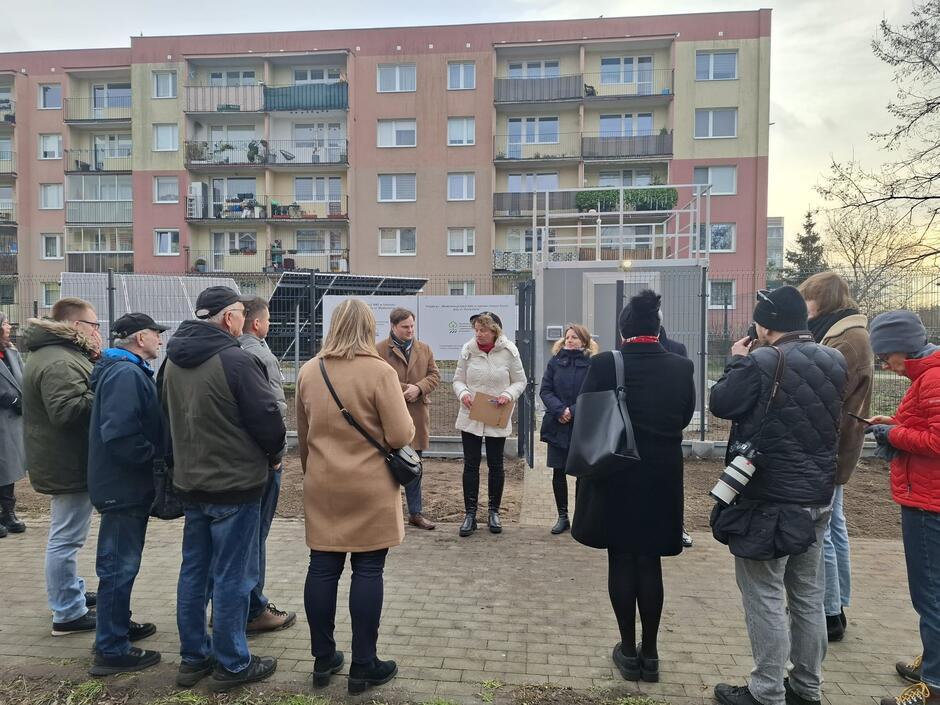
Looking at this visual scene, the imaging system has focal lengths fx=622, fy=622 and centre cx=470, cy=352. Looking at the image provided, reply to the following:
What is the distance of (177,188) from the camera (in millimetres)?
32406

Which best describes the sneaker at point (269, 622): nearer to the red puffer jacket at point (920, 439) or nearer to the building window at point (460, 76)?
the red puffer jacket at point (920, 439)

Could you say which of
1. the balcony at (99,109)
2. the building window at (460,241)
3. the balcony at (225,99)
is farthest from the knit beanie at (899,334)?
the balcony at (99,109)

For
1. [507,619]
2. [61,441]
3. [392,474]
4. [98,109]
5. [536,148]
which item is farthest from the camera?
[98,109]

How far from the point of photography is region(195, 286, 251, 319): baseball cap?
322 cm

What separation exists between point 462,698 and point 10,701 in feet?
7.39

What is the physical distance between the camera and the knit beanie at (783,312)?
2904mm

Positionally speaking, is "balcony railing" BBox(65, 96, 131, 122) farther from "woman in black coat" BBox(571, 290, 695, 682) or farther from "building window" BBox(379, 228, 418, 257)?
"woman in black coat" BBox(571, 290, 695, 682)

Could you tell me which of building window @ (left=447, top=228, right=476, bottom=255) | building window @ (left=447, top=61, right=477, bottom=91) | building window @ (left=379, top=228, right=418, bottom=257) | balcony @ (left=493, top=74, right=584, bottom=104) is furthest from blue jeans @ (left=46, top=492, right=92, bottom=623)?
building window @ (left=447, top=61, right=477, bottom=91)

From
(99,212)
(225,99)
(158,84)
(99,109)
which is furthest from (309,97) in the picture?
(99,212)

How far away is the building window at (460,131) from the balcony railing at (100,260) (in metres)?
18.1

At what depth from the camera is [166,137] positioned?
32.6 meters

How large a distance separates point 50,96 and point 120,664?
135ft

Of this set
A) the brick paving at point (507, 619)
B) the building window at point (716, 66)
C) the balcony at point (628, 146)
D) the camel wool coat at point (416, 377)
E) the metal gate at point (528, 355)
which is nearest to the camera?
the brick paving at point (507, 619)

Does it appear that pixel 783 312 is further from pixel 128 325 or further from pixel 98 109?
pixel 98 109
